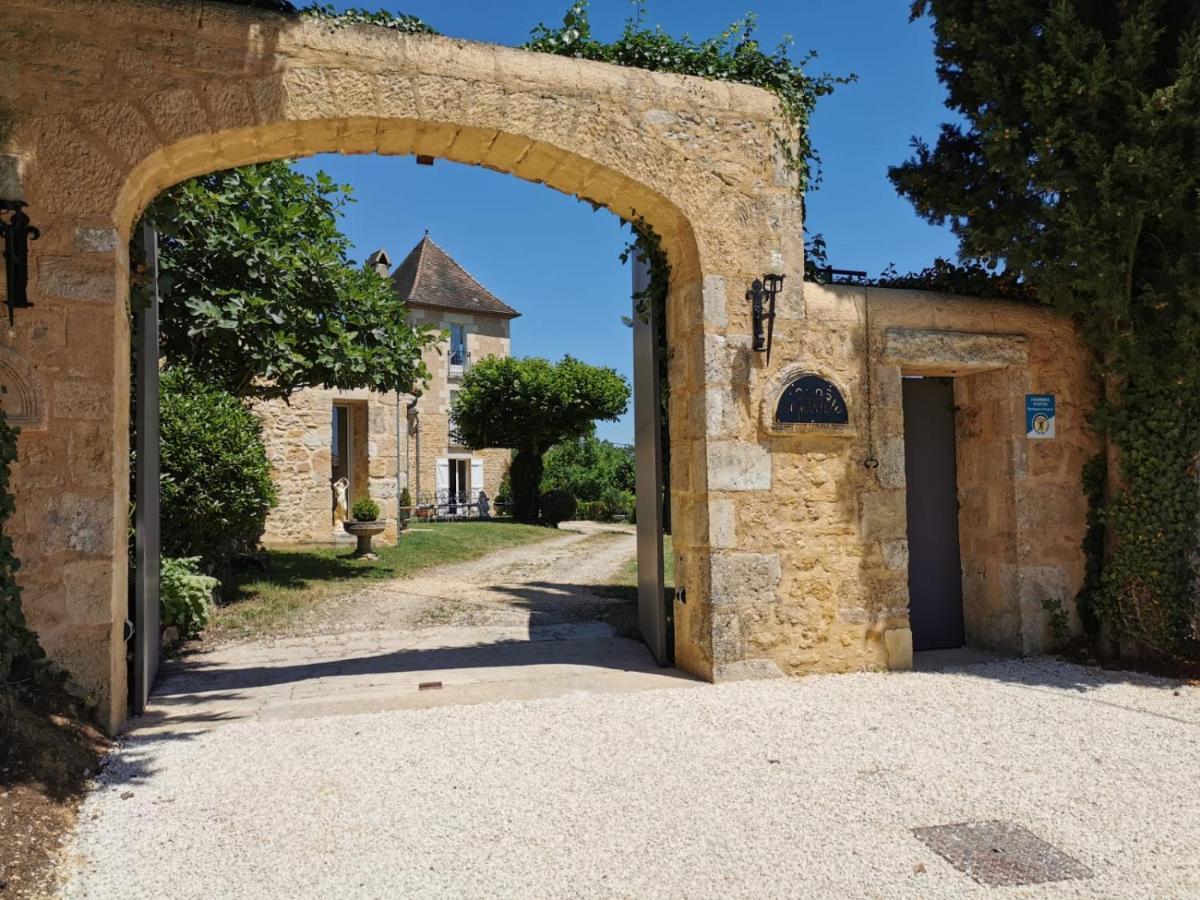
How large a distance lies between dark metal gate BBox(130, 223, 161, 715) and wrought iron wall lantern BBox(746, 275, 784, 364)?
341 centimetres

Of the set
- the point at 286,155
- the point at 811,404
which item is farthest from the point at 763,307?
the point at 286,155

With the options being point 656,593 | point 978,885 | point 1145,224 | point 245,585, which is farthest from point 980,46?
point 245,585

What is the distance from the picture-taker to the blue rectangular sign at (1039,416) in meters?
5.38

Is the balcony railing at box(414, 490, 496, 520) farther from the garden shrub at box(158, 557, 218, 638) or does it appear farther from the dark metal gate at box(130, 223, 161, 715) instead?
the dark metal gate at box(130, 223, 161, 715)

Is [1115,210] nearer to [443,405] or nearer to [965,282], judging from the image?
[965,282]

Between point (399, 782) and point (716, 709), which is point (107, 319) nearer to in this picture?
point (399, 782)

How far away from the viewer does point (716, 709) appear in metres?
4.16

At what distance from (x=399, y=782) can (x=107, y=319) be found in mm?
2561

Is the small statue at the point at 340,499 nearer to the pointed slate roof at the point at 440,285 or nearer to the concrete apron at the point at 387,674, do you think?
the concrete apron at the point at 387,674

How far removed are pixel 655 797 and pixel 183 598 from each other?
4.56m

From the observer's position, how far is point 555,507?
20312 mm

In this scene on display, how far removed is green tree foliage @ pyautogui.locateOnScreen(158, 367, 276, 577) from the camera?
24.5 ft

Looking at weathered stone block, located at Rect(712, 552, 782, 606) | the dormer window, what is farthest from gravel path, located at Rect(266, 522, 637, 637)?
the dormer window

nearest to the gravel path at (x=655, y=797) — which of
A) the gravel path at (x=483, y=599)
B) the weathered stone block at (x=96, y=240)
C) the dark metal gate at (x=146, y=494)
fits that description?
the dark metal gate at (x=146, y=494)
